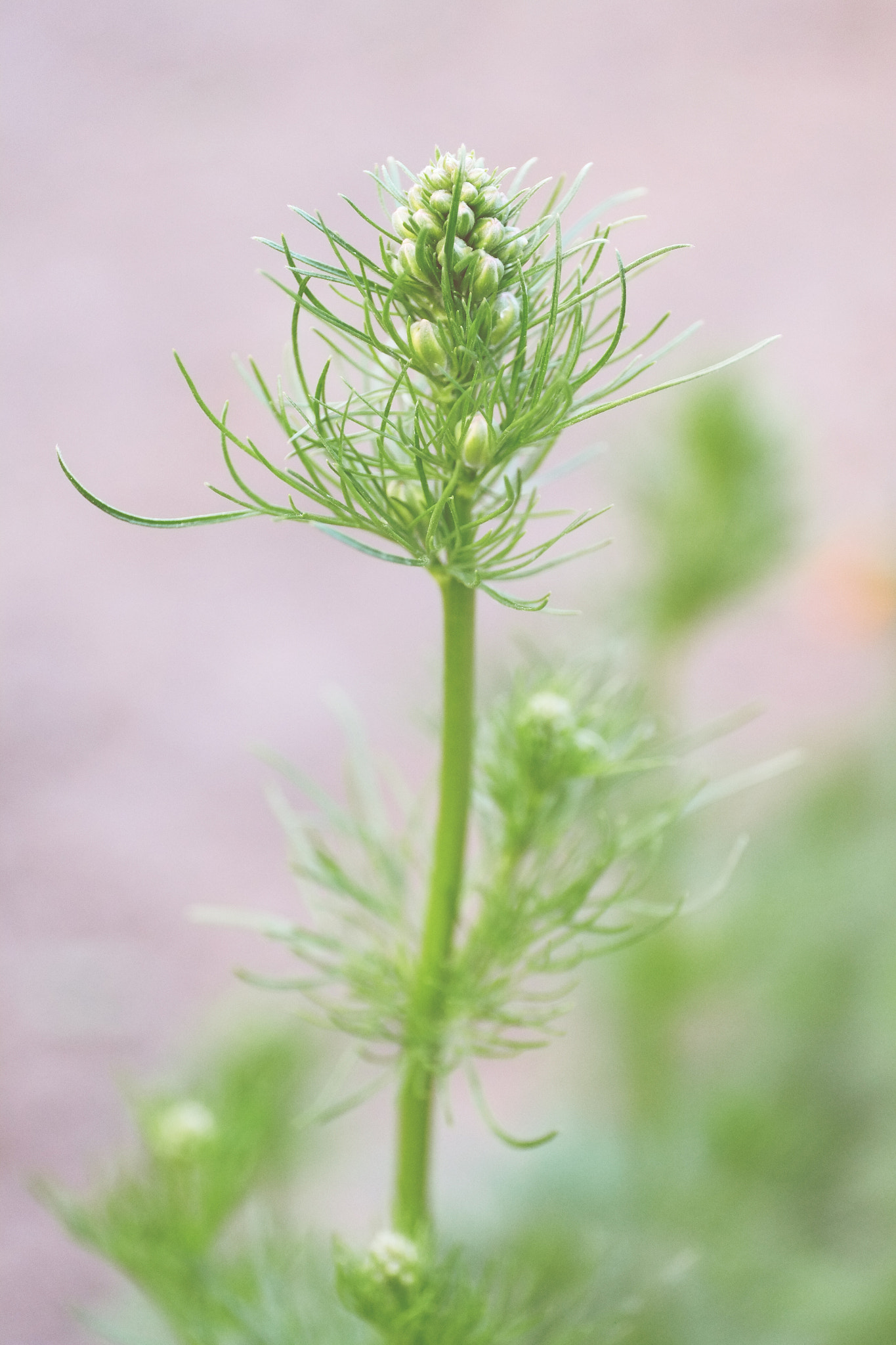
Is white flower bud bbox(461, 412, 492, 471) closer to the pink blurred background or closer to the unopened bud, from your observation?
the unopened bud

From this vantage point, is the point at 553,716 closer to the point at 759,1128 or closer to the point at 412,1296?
the point at 412,1296

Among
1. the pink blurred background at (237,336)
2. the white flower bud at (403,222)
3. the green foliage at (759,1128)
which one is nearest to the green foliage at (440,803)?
the white flower bud at (403,222)

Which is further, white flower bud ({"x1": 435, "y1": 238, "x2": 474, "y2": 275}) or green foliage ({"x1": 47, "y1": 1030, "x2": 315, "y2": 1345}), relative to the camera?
green foliage ({"x1": 47, "y1": 1030, "x2": 315, "y2": 1345})

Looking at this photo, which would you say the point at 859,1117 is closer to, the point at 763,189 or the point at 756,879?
the point at 756,879

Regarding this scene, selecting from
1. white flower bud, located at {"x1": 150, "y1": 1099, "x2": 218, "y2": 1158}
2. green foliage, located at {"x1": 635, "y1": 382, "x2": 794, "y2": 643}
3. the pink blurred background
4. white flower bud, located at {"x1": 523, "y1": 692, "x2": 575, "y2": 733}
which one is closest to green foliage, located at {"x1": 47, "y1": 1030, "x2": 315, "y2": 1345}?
white flower bud, located at {"x1": 150, "y1": 1099, "x2": 218, "y2": 1158}

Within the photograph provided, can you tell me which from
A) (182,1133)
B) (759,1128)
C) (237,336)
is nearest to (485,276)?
(182,1133)

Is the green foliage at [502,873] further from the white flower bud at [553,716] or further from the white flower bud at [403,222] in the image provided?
the white flower bud at [403,222]

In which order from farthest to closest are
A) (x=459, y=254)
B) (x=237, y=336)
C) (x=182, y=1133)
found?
(x=237, y=336) < (x=182, y=1133) < (x=459, y=254)
